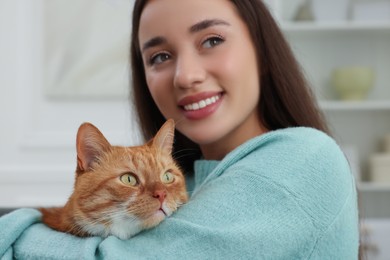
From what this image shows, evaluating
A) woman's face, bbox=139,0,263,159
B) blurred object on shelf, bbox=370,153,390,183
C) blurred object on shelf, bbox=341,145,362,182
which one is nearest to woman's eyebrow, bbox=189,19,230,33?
woman's face, bbox=139,0,263,159

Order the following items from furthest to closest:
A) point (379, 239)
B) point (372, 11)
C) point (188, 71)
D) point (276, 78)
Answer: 1. point (372, 11)
2. point (379, 239)
3. point (276, 78)
4. point (188, 71)


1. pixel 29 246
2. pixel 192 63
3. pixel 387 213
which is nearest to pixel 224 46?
pixel 192 63

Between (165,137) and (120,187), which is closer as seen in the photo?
(120,187)

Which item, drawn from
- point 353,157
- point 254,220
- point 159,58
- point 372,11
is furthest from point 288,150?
point 372,11

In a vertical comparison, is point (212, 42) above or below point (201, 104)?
above

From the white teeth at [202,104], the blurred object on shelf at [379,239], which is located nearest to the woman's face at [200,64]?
the white teeth at [202,104]

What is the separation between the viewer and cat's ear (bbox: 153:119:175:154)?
1076 mm

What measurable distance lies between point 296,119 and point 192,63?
33 cm

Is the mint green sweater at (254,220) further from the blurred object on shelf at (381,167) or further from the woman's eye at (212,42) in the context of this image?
the blurred object on shelf at (381,167)

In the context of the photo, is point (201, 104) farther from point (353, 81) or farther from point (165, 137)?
point (353, 81)

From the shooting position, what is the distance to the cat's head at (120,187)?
3.08 feet

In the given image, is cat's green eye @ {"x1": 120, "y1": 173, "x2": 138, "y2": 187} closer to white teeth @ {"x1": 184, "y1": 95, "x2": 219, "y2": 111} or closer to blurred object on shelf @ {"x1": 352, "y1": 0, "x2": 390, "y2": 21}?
white teeth @ {"x1": 184, "y1": 95, "x2": 219, "y2": 111}

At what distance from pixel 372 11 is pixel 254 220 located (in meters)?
2.81

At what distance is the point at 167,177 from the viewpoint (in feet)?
3.48
